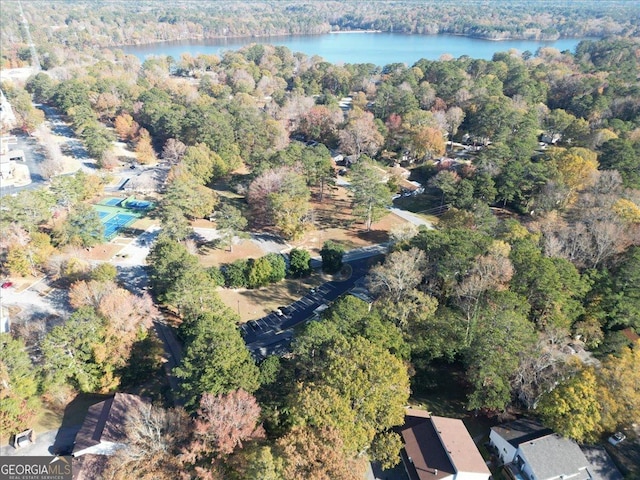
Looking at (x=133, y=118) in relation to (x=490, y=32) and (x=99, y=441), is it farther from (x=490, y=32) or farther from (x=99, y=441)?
(x=490, y=32)

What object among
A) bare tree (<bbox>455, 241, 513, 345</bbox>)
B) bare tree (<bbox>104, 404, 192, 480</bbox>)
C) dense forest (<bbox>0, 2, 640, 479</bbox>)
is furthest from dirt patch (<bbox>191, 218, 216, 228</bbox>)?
bare tree (<bbox>455, 241, 513, 345</bbox>)

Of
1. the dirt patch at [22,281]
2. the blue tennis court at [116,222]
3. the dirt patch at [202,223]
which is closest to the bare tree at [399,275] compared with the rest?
the dirt patch at [202,223]

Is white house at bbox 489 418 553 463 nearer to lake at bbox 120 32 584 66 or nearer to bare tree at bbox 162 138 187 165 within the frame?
bare tree at bbox 162 138 187 165

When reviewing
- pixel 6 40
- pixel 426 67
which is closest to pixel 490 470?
pixel 426 67

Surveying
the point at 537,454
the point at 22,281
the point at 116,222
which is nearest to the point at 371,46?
the point at 116,222

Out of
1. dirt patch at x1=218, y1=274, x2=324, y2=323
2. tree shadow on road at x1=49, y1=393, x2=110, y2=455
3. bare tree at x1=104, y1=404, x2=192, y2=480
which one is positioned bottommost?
dirt patch at x1=218, y1=274, x2=324, y2=323

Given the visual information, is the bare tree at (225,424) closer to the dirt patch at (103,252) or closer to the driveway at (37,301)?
the driveway at (37,301)
